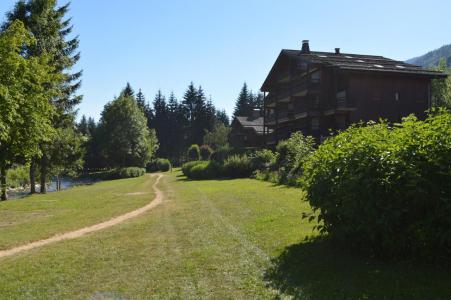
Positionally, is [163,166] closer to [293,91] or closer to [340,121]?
[293,91]

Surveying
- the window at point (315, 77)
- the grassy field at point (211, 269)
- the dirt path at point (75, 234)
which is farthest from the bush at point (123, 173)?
the grassy field at point (211, 269)

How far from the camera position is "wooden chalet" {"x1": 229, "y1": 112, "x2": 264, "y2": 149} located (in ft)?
193

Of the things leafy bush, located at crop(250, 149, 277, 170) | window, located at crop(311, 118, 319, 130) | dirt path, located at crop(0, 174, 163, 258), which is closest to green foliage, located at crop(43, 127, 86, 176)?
leafy bush, located at crop(250, 149, 277, 170)

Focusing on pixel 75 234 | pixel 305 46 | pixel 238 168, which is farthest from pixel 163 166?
pixel 75 234

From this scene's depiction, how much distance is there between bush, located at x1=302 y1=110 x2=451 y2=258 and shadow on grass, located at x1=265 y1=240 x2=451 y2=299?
13.1 inches

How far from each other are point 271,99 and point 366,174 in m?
42.3

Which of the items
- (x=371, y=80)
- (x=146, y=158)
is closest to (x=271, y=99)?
(x=371, y=80)

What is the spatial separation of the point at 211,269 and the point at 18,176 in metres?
44.8

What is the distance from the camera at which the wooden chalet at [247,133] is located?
58.8 metres

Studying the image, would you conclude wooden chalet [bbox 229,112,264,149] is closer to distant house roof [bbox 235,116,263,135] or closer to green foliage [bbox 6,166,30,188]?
distant house roof [bbox 235,116,263,135]

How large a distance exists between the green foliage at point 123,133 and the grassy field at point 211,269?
47543mm

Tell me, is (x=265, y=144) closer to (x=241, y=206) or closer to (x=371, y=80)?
(x=371, y=80)

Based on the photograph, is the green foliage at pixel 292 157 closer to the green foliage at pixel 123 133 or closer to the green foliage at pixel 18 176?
the green foliage at pixel 18 176

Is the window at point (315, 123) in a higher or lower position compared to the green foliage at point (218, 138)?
lower
